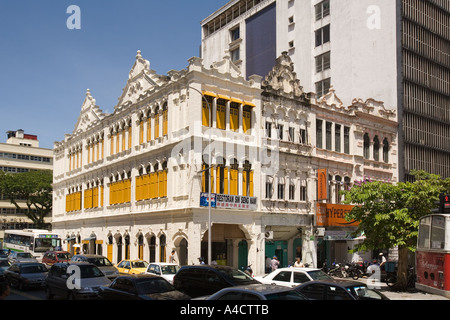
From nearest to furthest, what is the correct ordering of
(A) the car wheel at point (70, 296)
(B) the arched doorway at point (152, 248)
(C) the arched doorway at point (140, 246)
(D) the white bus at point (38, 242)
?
1. (A) the car wheel at point (70, 296)
2. (B) the arched doorway at point (152, 248)
3. (C) the arched doorway at point (140, 246)
4. (D) the white bus at point (38, 242)

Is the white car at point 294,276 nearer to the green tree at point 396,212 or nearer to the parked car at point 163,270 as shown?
the parked car at point 163,270

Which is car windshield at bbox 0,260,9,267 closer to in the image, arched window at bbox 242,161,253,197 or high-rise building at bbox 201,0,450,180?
arched window at bbox 242,161,253,197

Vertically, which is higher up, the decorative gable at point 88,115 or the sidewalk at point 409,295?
the decorative gable at point 88,115

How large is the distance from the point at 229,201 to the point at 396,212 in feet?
38.7

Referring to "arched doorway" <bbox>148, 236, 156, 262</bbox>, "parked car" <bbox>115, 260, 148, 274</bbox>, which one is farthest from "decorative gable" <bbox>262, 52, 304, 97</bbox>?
"parked car" <bbox>115, 260, 148, 274</bbox>

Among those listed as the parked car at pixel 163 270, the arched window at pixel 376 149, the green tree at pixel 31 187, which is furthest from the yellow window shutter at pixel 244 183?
the green tree at pixel 31 187

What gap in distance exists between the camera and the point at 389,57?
166ft

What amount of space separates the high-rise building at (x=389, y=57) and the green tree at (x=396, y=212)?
21244mm

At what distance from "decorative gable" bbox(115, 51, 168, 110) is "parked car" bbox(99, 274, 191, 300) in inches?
935

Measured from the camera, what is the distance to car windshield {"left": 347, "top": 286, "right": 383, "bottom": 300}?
15616 millimetres

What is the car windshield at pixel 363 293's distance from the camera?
15.6 metres

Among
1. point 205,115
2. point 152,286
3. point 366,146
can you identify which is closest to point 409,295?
point 152,286

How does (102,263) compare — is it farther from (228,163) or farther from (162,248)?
(228,163)

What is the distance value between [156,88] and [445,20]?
37158 mm
